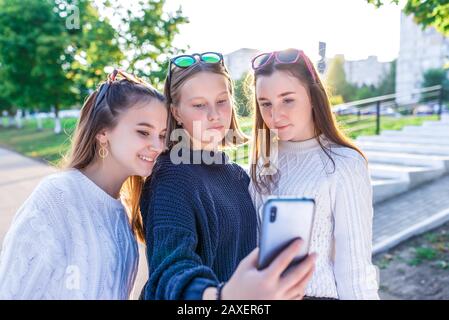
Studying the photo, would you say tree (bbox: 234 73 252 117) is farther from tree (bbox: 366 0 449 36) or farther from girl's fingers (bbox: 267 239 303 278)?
tree (bbox: 366 0 449 36)

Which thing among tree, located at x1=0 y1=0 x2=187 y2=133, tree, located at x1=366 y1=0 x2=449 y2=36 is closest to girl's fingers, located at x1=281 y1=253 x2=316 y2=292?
tree, located at x1=366 y1=0 x2=449 y2=36

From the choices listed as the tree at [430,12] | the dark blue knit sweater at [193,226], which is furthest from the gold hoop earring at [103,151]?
the tree at [430,12]

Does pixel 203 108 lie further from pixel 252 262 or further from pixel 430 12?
pixel 430 12

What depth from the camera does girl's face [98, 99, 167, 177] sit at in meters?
1.53

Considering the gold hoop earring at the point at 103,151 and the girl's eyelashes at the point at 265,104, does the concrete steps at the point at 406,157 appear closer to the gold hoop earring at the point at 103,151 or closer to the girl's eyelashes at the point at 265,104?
the girl's eyelashes at the point at 265,104

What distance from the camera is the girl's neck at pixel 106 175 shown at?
162 centimetres

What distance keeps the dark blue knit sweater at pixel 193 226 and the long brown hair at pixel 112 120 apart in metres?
0.19

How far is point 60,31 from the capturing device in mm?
20047

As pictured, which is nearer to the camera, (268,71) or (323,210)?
(323,210)

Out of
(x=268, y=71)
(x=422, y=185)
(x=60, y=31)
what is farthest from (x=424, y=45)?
(x=268, y=71)

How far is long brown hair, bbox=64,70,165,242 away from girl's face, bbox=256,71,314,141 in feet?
1.31
